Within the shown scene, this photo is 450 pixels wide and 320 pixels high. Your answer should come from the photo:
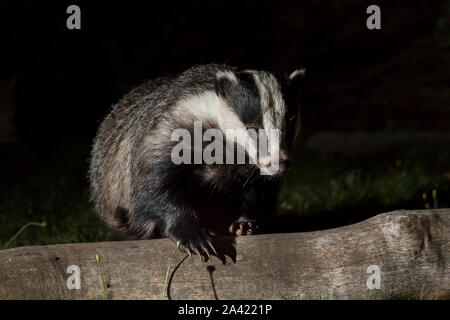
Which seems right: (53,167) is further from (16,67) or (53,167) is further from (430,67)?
(430,67)

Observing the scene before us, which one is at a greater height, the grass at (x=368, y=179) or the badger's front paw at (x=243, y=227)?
the grass at (x=368, y=179)

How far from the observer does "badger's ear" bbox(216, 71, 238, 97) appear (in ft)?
9.54

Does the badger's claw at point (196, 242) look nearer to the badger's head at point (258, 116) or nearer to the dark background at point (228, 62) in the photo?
the badger's head at point (258, 116)

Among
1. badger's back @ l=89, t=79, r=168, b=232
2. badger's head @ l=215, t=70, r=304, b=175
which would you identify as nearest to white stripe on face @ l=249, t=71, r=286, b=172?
badger's head @ l=215, t=70, r=304, b=175

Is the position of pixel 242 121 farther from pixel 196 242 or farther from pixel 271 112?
pixel 196 242

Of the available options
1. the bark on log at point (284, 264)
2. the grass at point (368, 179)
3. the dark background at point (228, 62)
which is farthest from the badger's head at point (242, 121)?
the grass at point (368, 179)

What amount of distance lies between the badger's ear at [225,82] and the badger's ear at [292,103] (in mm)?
270

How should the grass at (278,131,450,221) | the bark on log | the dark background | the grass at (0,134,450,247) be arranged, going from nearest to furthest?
the bark on log < the grass at (0,134,450,247) < the grass at (278,131,450,221) < the dark background

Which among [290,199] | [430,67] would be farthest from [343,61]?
[290,199]

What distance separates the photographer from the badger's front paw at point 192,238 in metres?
2.77

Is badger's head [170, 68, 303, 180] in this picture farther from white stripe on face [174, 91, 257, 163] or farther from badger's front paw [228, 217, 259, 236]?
badger's front paw [228, 217, 259, 236]

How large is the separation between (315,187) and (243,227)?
2.13 m

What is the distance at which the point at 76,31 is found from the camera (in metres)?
7.34

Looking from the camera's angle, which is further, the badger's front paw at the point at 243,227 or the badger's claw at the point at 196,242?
the badger's front paw at the point at 243,227
